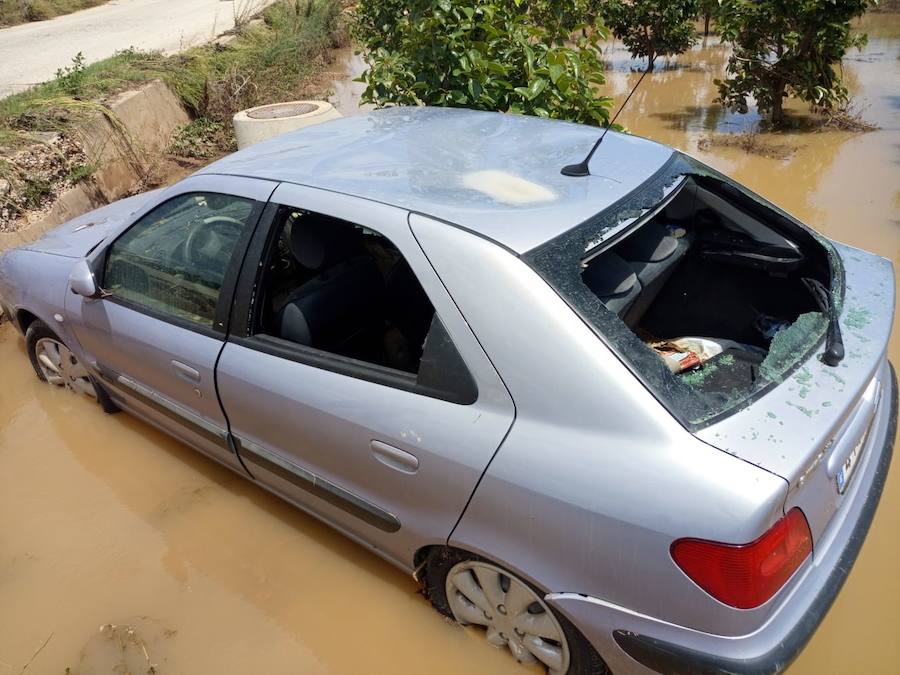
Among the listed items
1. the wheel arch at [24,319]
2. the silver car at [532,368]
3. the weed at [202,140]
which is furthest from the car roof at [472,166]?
the weed at [202,140]

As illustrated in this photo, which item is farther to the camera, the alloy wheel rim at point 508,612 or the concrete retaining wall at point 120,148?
the concrete retaining wall at point 120,148

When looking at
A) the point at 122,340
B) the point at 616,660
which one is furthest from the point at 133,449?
the point at 616,660

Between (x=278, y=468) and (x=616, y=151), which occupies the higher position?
(x=616, y=151)

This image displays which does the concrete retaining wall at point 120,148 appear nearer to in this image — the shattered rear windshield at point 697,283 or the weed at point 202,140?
the weed at point 202,140

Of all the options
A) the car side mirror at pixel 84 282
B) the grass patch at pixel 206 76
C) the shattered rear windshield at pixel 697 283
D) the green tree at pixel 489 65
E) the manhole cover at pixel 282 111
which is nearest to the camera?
the shattered rear windshield at pixel 697 283

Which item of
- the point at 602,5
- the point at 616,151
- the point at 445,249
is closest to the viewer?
the point at 445,249

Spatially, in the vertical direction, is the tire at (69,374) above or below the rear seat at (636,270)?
below

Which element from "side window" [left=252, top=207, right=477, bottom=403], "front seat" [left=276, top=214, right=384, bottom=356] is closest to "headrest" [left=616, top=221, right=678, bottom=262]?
"side window" [left=252, top=207, right=477, bottom=403]

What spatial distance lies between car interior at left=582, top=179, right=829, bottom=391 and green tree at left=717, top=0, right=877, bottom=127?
19.5ft

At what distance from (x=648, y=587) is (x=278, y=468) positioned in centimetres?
143

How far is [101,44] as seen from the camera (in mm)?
11375

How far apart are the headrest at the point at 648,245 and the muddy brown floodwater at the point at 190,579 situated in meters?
1.42

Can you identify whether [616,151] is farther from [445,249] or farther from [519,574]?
[519,574]

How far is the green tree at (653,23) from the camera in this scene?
1056cm
